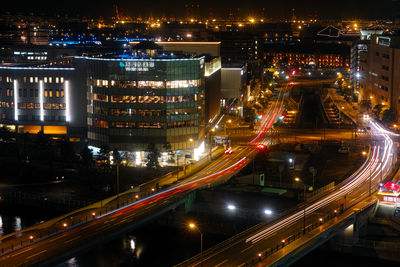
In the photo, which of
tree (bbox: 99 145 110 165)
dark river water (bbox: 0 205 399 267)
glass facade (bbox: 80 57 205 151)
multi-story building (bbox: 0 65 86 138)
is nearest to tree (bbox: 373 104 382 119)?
glass facade (bbox: 80 57 205 151)

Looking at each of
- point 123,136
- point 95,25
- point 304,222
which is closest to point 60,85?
point 123,136

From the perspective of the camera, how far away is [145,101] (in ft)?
198

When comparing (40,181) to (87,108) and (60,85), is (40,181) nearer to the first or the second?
(87,108)

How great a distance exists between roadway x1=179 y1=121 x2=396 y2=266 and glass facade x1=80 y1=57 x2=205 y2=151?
674 inches

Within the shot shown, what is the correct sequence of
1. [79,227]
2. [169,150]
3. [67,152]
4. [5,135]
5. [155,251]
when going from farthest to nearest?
[5,135] < [67,152] < [169,150] < [155,251] < [79,227]

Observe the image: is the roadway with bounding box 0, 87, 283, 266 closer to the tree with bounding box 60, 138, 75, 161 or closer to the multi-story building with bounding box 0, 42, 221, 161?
the multi-story building with bounding box 0, 42, 221, 161

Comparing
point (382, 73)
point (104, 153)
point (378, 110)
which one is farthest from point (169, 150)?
point (382, 73)

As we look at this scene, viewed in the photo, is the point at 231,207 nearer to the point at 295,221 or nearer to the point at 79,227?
the point at 295,221

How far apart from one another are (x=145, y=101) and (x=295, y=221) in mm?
24271

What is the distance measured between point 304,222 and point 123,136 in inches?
1060

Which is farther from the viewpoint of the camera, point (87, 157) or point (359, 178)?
point (87, 157)

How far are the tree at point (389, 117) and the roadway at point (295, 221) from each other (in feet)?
61.4

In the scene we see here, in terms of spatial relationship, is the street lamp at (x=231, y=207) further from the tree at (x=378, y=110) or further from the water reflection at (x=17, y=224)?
the tree at (x=378, y=110)

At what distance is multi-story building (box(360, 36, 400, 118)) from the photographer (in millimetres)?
82056
